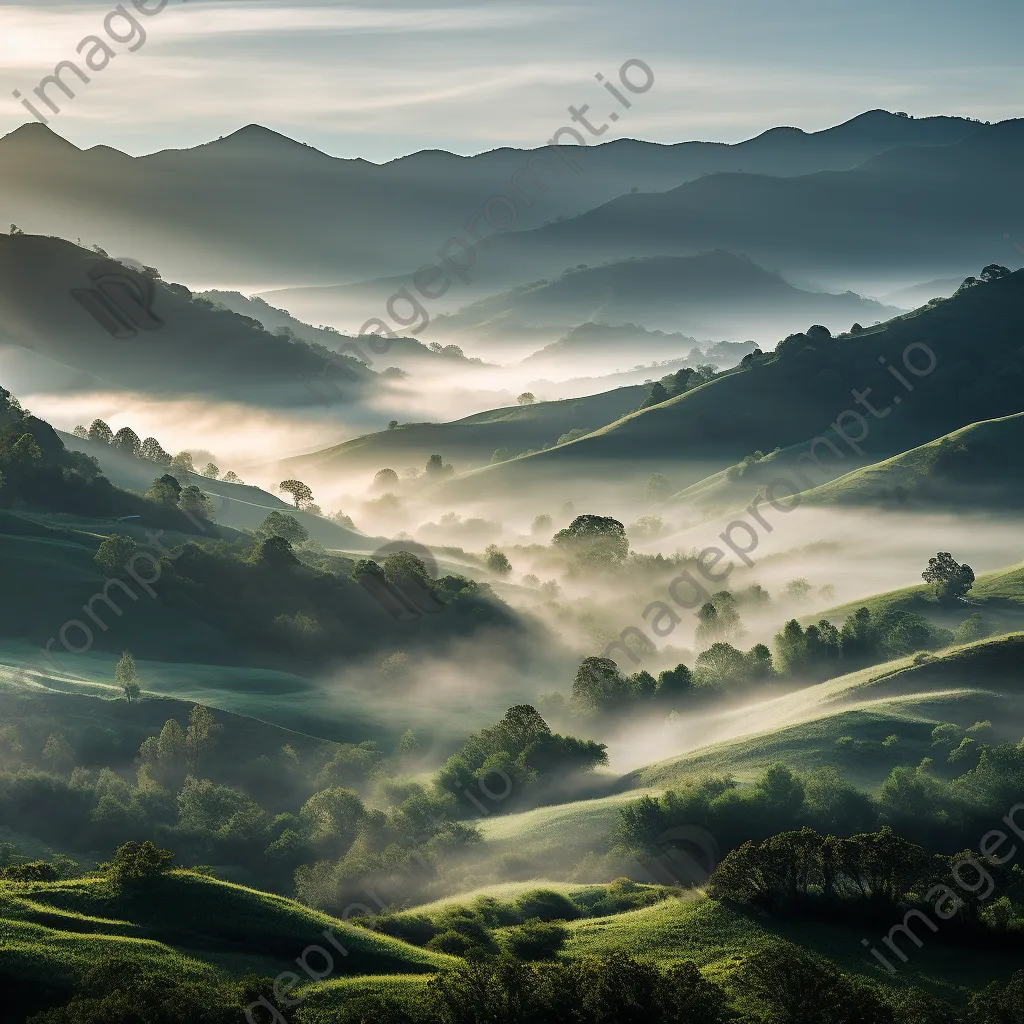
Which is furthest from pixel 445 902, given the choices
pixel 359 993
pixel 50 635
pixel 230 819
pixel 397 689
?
pixel 50 635

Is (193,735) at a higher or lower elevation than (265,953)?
higher

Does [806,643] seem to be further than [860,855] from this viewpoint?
Yes

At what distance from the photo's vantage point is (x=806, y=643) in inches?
6786

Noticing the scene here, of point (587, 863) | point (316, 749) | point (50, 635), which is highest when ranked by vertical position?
point (50, 635)

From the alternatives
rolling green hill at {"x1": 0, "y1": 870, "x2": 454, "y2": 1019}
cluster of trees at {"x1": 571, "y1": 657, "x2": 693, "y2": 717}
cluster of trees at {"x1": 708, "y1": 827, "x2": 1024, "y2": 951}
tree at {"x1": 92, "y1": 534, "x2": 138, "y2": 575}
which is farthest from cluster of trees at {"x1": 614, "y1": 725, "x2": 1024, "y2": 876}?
tree at {"x1": 92, "y1": 534, "x2": 138, "y2": 575}

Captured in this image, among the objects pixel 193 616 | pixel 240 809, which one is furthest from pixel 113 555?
pixel 240 809

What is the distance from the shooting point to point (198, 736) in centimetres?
13262

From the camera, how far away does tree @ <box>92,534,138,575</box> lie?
596 ft

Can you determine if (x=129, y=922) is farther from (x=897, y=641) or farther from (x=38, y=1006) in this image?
(x=897, y=641)

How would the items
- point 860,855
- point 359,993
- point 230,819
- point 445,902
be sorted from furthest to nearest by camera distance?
point 230,819, point 445,902, point 860,855, point 359,993

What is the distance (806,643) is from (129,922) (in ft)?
405

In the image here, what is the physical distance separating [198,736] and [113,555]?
59.1 m

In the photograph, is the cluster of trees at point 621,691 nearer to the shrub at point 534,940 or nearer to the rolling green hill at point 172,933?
the shrub at point 534,940

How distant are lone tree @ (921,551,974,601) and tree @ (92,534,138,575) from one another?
423ft
